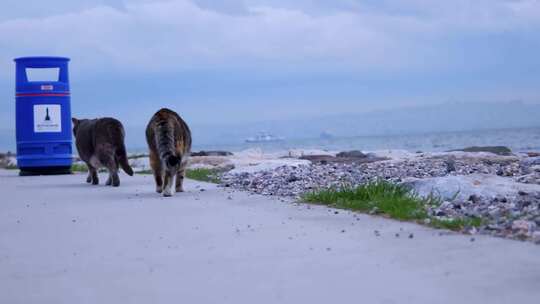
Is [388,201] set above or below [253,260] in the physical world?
above

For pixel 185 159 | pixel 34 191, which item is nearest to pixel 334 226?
pixel 185 159

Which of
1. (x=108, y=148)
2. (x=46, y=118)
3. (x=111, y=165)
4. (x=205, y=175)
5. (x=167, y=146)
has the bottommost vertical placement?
(x=205, y=175)

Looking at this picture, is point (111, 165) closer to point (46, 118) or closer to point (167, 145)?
point (167, 145)

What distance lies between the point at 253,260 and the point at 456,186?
10.4 feet

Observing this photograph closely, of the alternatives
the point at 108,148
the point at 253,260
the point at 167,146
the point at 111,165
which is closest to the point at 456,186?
the point at 253,260

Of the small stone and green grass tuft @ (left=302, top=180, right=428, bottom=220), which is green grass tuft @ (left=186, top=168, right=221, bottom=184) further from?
the small stone

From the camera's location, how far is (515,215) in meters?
6.17

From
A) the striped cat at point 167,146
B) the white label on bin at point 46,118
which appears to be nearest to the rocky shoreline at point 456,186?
the striped cat at point 167,146

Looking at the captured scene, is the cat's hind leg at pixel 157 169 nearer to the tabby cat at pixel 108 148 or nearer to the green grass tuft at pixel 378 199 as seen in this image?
the tabby cat at pixel 108 148

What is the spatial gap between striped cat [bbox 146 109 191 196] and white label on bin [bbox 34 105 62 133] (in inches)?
239

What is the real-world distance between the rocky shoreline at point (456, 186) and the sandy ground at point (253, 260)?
416mm

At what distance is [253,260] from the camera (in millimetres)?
5344

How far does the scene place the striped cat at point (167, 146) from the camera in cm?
1013

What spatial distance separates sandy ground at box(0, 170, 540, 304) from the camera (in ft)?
14.3
